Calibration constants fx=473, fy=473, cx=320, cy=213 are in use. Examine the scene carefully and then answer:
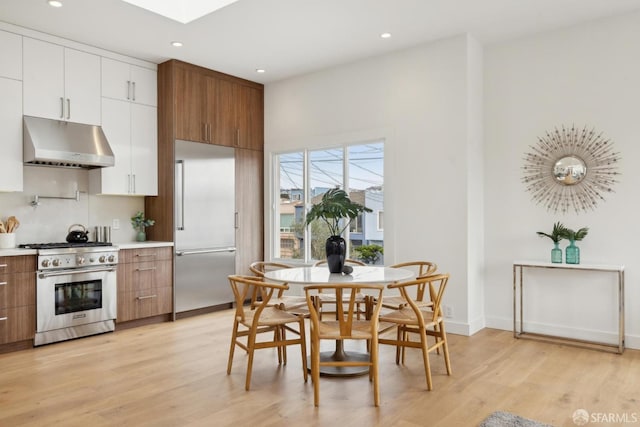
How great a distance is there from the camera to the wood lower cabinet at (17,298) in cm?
388

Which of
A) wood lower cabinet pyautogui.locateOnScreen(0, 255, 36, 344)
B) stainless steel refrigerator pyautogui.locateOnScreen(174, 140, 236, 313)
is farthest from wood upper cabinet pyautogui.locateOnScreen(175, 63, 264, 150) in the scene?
wood lower cabinet pyautogui.locateOnScreen(0, 255, 36, 344)

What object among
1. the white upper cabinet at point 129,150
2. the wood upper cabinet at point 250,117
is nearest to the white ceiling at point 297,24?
the white upper cabinet at point 129,150

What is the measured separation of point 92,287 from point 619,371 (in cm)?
444

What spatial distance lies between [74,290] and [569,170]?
464cm

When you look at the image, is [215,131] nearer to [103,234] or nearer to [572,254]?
[103,234]

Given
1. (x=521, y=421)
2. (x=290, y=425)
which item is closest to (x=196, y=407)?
(x=290, y=425)

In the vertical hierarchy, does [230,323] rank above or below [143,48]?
below

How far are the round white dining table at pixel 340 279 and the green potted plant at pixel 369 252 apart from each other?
1431 mm

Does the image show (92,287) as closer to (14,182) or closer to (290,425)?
(14,182)

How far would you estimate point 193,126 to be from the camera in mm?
5340

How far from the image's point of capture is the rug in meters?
2.47

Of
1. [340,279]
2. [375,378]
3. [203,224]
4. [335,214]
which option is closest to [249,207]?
[203,224]

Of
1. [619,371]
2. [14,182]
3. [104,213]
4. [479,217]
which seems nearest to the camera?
[619,371]

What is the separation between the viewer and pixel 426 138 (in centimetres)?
470
